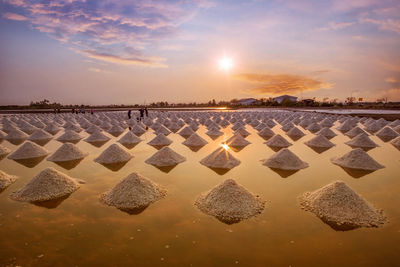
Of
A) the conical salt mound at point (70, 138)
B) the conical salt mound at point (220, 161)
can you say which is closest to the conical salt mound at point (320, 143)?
the conical salt mound at point (220, 161)

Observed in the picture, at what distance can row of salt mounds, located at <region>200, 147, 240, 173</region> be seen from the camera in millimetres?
8914

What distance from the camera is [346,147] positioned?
12477 mm

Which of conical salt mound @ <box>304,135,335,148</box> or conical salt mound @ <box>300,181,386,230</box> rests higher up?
conical salt mound @ <box>304,135,335,148</box>

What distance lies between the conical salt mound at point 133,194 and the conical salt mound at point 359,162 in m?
6.92

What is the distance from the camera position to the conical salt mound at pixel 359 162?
870 centimetres

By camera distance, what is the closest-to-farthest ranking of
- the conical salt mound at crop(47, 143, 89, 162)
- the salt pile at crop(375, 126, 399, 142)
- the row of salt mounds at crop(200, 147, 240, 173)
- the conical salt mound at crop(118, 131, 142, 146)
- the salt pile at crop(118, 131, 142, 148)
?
1. the row of salt mounds at crop(200, 147, 240, 173)
2. the conical salt mound at crop(47, 143, 89, 162)
3. the salt pile at crop(118, 131, 142, 148)
4. the conical salt mound at crop(118, 131, 142, 146)
5. the salt pile at crop(375, 126, 399, 142)

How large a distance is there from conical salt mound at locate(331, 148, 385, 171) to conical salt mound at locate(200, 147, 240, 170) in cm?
400

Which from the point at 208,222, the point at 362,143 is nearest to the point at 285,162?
the point at 208,222

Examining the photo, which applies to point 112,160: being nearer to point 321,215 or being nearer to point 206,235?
point 206,235

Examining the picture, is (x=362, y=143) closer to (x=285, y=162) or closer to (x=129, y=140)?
(x=285, y=162)

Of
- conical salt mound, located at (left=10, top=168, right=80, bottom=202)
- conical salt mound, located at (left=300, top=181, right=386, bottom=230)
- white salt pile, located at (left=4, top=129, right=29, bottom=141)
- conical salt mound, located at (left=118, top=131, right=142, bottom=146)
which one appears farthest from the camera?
white salt pile, located at (left=4, top=129, right=29, bottom=141)

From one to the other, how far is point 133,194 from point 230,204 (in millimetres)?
2311

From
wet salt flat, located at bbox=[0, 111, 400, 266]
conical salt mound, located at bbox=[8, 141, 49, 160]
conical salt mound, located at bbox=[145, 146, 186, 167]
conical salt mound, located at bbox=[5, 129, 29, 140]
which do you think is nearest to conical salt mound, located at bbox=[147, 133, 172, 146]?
conical salt mound, located at bbox=[145, 146, 186, 167]

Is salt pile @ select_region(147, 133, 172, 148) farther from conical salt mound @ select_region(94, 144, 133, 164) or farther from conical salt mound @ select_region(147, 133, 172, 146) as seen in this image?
conical salt mound @ select_region(94, 144, 133, 164)
